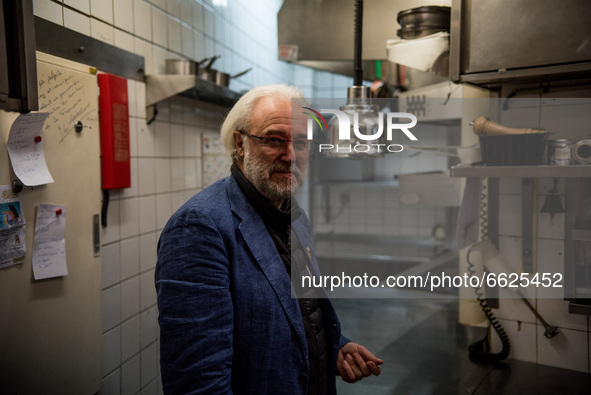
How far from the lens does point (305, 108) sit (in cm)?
123

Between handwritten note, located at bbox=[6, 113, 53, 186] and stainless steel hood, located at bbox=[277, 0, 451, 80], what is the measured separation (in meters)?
1.10

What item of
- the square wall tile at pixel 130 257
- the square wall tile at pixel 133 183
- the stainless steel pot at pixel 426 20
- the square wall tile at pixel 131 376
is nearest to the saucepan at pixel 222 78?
the square wall tile at pixel 133 183

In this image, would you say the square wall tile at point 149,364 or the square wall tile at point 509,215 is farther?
the square wall tile at point 149,364

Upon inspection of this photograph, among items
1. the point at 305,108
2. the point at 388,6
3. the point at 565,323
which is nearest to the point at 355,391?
the point at 565,323

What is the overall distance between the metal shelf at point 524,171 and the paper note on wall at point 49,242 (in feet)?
4.00

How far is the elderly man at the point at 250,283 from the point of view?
92 cm

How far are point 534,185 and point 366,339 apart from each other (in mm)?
796

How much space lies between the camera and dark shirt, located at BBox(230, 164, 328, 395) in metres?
1.13

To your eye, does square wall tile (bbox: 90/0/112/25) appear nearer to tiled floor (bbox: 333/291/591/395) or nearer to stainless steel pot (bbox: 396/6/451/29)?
stainless steel pot (bbox: 396/6/451/29)

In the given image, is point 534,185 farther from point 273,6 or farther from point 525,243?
point 273,6

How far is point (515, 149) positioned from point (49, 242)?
1.42 m

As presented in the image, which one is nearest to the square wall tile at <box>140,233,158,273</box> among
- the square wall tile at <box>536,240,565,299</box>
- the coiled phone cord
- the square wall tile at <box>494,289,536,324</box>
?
the coiled phone cord

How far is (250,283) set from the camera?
1.01 m

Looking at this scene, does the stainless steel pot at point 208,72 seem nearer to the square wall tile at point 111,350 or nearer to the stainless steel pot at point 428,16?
the stainless steel pot at point 428,16
